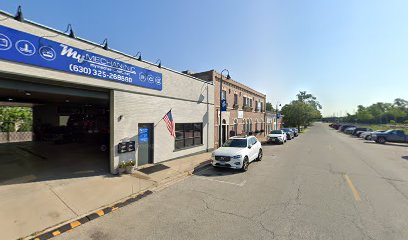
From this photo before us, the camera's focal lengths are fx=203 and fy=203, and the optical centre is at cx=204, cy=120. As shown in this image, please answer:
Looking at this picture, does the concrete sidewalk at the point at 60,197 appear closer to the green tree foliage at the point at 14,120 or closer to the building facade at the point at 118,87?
the building facade at the point at 118,87

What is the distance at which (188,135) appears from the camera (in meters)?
15.5

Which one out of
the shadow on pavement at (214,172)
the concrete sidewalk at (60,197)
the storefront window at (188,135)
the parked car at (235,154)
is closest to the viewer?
the concrete sidewalk at (60,197)

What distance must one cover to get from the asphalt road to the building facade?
3.74 meters

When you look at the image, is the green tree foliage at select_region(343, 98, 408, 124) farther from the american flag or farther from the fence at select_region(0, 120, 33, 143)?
the fence at select_region(0, 120, 33, 143)

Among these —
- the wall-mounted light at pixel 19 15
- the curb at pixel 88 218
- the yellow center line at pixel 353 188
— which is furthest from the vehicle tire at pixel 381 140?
the wall-mounted light at pixel 19 15

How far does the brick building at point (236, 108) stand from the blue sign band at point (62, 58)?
9.22m

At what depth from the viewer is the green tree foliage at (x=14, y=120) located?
21.3 metres

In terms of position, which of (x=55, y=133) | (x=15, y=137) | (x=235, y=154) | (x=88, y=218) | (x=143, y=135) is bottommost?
(x=88, y=218)

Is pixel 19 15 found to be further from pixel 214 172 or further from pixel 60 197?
pixel 214 172

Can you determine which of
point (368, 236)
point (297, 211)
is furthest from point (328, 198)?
point (368, 236)

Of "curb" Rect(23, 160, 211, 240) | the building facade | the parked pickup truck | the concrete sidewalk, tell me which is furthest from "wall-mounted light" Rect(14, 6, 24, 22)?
the parked pickup truck

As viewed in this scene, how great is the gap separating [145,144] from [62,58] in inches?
228

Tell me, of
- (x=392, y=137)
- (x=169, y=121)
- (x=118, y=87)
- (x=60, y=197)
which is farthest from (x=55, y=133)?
(x=392, y=137)

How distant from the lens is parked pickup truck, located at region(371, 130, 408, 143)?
27.3 meters
